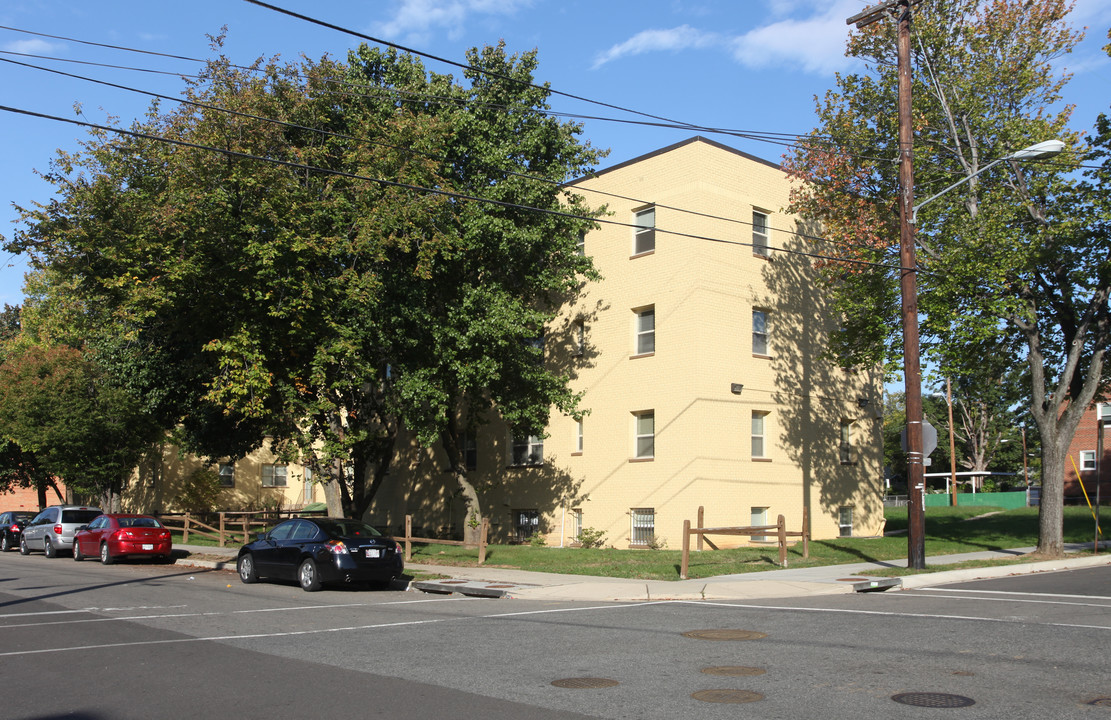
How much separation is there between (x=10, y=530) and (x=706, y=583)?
2775 cm

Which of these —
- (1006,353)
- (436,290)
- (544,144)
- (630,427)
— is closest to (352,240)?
(436,290)

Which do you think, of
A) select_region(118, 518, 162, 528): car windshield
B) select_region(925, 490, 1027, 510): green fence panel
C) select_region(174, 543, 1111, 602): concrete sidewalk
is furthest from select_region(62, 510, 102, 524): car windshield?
select_region(925, 490, 1027, 510): green fence panel

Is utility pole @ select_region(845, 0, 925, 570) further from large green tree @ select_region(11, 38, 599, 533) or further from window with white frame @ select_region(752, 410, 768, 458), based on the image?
→ window with white frame @ select_region(752, 410, 768, 458)

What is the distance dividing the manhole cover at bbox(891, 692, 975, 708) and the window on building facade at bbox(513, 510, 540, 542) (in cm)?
2255

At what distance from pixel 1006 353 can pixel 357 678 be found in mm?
22629

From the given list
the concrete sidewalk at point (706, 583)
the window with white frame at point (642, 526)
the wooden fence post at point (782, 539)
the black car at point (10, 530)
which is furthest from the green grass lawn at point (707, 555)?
the black car at point (10, 530)

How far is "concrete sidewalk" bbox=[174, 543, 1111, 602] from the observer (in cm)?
1521

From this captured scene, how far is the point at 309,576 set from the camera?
16.8 meters

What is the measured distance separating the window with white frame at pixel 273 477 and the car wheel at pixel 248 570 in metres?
32.0

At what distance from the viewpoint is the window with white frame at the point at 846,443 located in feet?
97.5

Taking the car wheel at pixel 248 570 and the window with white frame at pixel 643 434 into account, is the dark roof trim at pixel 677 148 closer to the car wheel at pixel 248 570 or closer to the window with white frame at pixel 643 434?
the window with white frame at pixel 643 434

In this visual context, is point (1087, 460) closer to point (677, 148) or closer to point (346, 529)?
point (677, 148)

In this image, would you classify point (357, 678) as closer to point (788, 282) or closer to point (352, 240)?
point (352, 240)

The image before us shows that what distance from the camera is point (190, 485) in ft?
156
